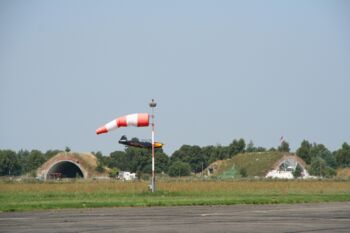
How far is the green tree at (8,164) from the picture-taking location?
180 meters

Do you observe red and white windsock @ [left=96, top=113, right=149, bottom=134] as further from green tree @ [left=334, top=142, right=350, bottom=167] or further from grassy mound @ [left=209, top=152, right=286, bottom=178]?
green tree @ [left=334, top=142, right=350, bottom=167]

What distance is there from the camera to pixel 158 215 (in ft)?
90.9

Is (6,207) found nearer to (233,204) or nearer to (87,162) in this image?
(233,204)

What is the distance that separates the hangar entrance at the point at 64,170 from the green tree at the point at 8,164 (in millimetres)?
36139

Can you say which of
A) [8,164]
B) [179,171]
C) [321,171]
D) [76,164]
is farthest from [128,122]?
[8,164]

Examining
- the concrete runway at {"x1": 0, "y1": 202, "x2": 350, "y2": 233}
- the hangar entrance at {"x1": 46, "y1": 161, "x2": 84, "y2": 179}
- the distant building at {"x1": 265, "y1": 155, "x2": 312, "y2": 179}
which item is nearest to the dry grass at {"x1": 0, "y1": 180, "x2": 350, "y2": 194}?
the concrete runway at {"x1": 0, "y1": 202, "x2": 350, "y2": 233}

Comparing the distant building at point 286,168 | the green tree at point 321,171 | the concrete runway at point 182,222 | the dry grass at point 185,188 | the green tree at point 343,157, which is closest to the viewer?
the concrete runway at point 182,222

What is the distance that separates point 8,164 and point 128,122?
131685 mm

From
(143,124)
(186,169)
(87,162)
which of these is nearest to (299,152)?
(186,169)

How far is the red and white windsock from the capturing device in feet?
174

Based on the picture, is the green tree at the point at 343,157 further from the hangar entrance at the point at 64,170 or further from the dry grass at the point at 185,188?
the dry grass at the point at 185,188

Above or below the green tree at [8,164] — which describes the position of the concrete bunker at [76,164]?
below

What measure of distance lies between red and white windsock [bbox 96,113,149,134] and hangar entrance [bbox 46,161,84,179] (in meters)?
74.4

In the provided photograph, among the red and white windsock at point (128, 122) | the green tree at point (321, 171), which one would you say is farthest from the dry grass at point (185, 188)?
the green tree at point (321, 171)
